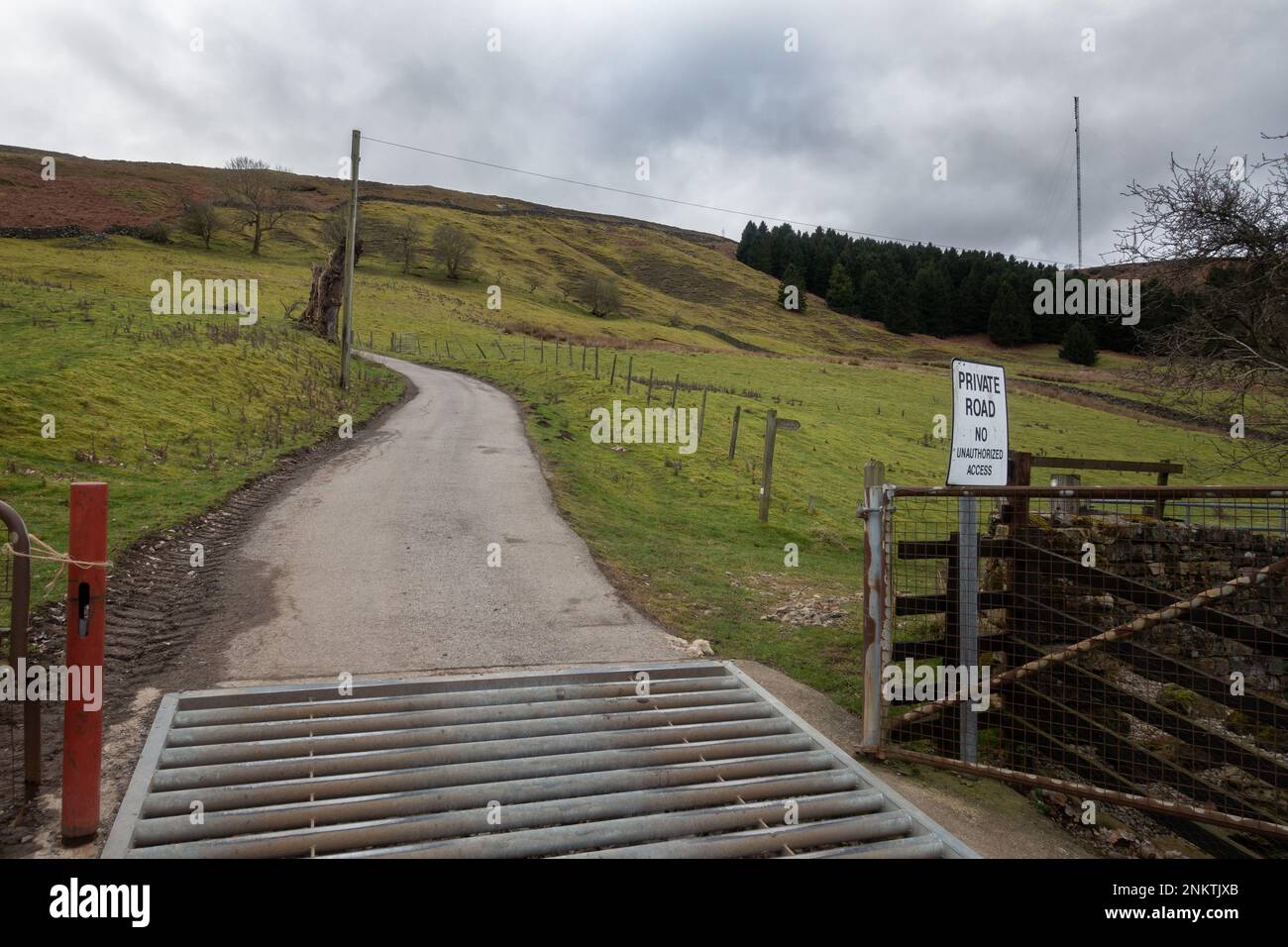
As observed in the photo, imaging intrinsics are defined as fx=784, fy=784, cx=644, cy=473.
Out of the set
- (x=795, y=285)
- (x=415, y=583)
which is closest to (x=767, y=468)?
(x=415, y=583)

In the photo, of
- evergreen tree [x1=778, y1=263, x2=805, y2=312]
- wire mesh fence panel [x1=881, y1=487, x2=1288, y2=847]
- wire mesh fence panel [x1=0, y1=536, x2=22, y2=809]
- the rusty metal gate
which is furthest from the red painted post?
evergreen tree [x1=778, y1=263, x2=805, y2=312]

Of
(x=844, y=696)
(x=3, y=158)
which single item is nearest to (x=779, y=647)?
(x=844, y=696)

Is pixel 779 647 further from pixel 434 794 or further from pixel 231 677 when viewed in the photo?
pixel 231 677

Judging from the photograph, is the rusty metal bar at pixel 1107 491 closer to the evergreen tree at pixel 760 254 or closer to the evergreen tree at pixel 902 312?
the evergreen tree at pixel 902 312

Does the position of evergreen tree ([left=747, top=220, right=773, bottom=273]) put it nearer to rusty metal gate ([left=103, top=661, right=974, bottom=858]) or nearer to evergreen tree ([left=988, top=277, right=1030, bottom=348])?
evergreen tree ([left=988, top=277, right=1030, bottom=348])

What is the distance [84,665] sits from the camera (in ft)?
12.8

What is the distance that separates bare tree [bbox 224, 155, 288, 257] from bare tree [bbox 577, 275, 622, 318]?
2947 cm

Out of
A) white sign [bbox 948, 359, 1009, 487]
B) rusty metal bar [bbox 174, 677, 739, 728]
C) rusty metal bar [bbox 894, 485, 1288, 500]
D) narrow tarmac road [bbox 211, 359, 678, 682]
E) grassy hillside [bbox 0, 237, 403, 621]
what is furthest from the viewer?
grassy hillside [bbox 0, 237, 403, 621]

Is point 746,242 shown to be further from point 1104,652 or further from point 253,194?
point 1104,652

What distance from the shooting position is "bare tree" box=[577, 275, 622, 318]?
8000 cm

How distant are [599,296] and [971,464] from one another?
76937mm

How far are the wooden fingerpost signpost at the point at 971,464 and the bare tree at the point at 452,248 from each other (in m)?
77.7

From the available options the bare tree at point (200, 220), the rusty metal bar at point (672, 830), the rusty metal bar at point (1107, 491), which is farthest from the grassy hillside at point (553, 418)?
the rusty metal bar at point (1107, 491)
